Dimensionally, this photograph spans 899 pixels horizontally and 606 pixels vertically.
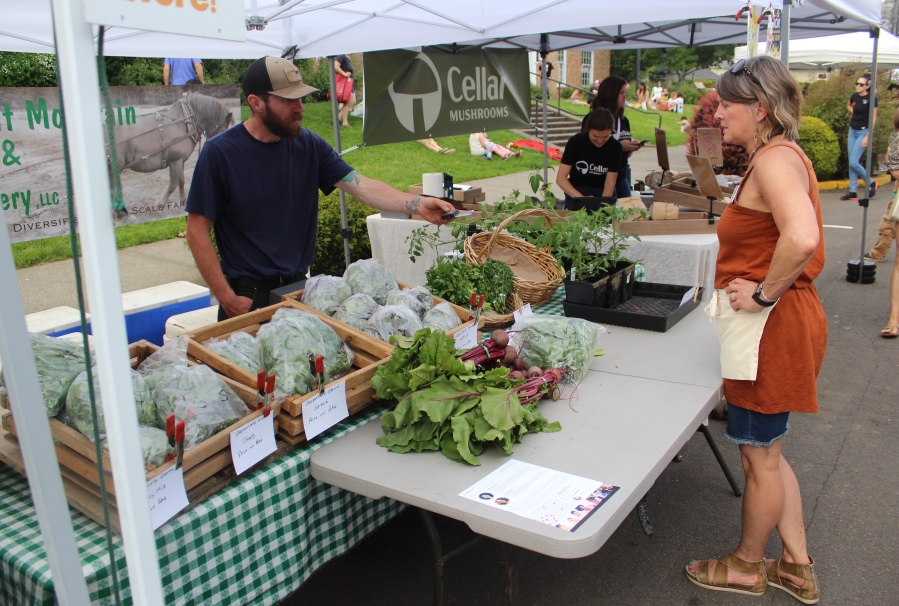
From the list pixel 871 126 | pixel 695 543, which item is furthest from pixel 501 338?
pixel 871 126

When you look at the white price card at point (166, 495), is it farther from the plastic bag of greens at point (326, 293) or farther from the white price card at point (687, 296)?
the white price card at point (687, 296)

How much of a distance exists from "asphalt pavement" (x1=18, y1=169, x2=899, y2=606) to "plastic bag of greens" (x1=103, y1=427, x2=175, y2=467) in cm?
130

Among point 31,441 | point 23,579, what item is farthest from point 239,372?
point 31,441

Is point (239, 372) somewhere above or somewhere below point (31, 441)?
below

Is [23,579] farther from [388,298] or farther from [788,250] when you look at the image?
[788,250]

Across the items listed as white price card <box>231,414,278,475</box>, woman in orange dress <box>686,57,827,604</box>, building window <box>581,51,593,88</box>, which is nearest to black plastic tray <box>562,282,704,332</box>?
woman in orange dress <box>686,57,827,604</box>

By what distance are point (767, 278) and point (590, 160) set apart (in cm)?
366

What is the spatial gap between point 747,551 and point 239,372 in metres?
1.89

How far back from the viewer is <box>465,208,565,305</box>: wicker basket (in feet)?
10.0

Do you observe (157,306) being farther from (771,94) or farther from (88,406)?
(771,94)

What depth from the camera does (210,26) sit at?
1037mm

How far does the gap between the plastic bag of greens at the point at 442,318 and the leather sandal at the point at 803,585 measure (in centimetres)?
150

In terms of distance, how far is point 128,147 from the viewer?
4.53 m

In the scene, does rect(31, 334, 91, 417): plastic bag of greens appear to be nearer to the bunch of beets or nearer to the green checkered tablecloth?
the green checkered tablecloth
